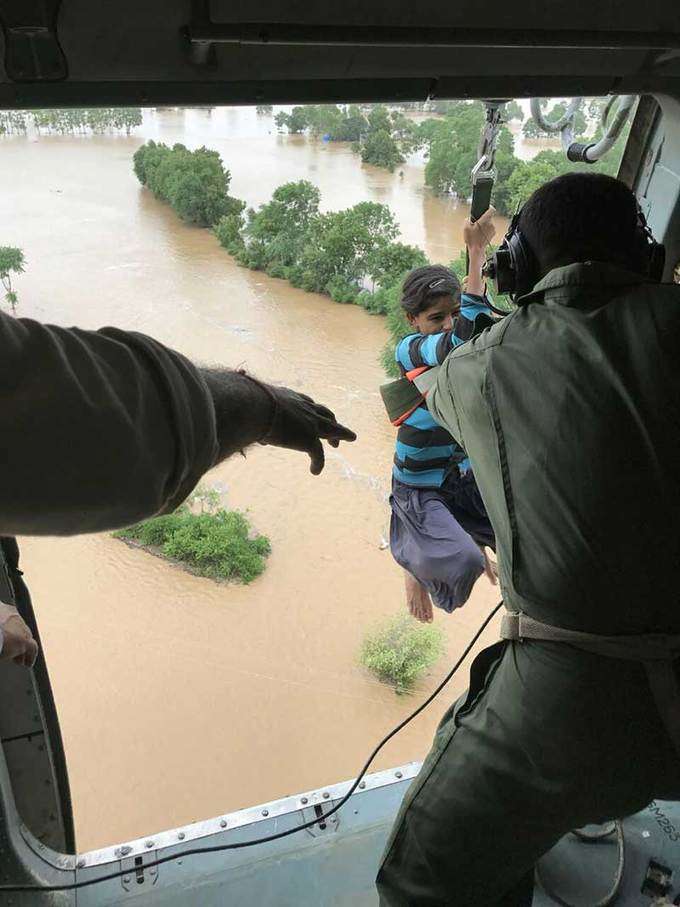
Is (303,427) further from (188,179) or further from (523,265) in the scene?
(188,179)

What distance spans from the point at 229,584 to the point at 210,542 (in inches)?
19.3

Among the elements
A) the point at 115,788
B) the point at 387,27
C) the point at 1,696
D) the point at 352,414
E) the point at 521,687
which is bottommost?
the point at 115,788

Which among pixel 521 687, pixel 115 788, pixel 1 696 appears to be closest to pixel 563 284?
pixel 521 687

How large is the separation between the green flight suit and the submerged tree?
11.6 ft

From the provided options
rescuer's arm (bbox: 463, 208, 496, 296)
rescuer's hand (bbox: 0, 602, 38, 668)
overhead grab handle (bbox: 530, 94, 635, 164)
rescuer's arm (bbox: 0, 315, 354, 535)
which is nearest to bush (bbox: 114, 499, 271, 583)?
rescuer's hand (bbox: 0, 602, 38, 668)

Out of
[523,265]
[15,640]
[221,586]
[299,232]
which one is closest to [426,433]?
[523,265]

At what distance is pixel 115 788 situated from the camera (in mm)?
4191

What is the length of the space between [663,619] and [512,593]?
21 centimetres

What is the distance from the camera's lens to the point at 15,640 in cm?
140

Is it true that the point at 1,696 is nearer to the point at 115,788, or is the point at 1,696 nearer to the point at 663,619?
the point at 663,619

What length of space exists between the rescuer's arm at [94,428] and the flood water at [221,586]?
9.95 feet

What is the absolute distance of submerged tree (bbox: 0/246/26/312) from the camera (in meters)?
3.93

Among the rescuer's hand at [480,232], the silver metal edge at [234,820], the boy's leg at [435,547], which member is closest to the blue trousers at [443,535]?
the boy's leg at [435,547]

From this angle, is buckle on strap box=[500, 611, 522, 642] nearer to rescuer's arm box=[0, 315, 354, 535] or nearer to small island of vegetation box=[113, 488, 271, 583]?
rescuer's arm box=[0, 315, 354, 535]
